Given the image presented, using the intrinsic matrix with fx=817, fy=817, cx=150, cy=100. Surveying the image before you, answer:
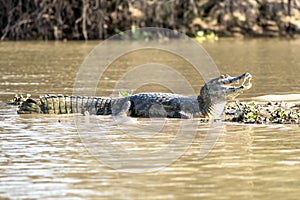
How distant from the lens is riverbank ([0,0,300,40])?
25344mm

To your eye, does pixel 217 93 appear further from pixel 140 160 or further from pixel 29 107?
pixel 140 160

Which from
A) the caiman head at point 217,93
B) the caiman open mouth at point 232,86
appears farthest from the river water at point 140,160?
the caiman open mouth at point 232,86

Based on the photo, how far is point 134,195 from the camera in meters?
6.18

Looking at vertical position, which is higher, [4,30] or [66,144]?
[4,30]

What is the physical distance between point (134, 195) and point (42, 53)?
14174 mm

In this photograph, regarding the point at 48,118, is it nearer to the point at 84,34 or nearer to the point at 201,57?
the point at 201,57

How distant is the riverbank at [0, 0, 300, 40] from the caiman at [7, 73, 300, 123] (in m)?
14.7

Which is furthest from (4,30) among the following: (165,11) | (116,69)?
(116,69)

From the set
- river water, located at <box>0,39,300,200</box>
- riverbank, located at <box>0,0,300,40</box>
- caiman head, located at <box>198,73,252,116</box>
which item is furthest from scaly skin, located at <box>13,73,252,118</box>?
riverbank, located at <box>0,0,300,40</box>

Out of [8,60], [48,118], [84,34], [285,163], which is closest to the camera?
[285,163]

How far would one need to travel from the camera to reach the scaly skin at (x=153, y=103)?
10305mm

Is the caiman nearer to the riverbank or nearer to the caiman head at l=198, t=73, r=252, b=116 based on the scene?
the caiman head at l=198, t=73, r=252, b=116

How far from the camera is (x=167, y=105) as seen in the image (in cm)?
1038

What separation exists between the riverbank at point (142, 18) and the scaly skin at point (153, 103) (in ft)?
48.0
